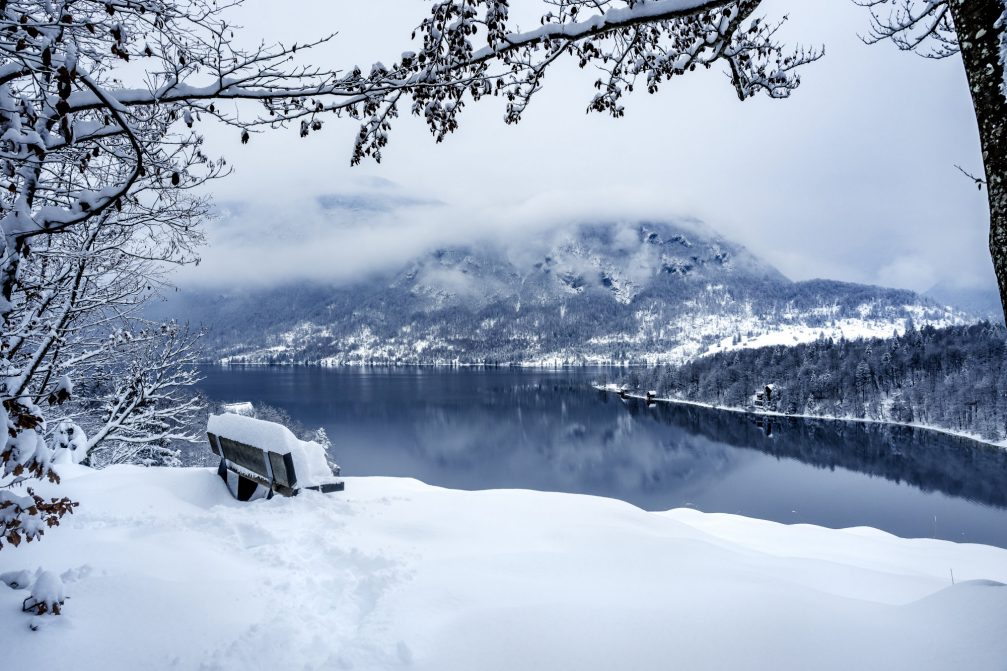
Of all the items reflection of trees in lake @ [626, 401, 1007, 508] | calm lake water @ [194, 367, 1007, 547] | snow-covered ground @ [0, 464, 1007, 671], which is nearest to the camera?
snow-covered ground @ [0, 464, 1007, 671]

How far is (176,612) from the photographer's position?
3.39 meters

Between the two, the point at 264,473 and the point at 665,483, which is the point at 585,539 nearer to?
the point at 264,473

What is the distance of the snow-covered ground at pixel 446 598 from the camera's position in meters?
3.19

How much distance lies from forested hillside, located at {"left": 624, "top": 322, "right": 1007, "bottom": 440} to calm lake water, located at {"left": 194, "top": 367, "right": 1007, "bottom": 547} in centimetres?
796

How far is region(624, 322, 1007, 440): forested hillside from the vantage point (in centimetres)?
7562

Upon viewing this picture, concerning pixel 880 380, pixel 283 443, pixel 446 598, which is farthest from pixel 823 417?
pixel 446 598

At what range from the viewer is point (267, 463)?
659 centimetres

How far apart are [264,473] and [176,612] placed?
3505 millimetres

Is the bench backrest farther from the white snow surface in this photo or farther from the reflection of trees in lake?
the reflection of trees in lake

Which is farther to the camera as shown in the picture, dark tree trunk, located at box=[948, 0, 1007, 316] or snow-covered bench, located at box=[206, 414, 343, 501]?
snow-covered bench, located at box=[206, 414, 343, 501]

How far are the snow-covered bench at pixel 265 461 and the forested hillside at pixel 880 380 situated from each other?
8977 cm

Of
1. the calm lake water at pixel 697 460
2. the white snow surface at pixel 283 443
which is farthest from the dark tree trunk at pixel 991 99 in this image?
the calm lake water at pixel 697 460

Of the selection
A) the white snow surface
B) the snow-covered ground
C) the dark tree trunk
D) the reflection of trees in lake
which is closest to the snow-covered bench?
the white snow surface

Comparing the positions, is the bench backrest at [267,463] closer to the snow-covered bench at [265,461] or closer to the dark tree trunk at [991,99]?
the snow-covered bench at [265,461]
